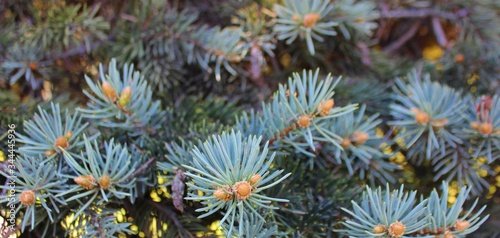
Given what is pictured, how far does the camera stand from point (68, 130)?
35 cm

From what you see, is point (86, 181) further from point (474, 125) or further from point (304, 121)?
point (474, 125)

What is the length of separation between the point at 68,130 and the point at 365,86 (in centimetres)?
30

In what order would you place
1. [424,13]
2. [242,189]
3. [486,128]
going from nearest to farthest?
[242,189] < [486,128] < [424,13]

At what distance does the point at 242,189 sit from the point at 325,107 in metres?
0.10

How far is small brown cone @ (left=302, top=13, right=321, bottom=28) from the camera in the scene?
0.42 metres

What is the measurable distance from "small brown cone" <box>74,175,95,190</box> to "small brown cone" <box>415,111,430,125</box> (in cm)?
26

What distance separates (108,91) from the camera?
0.35m

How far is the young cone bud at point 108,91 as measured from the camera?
0.35 m

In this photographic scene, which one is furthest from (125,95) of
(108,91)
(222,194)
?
(222,194)

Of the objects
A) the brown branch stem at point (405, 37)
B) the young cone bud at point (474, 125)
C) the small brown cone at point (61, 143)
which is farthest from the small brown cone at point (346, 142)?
the brown branch stem at point (405, 37)

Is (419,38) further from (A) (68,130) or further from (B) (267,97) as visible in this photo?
(A) (68,130)

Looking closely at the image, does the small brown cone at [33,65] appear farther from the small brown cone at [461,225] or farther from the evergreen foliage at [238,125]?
Answer: the small brown cone at [461,225]

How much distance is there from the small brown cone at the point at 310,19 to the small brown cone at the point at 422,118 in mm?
121

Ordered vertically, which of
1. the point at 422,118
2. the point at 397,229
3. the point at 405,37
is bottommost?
the point at 397,229
